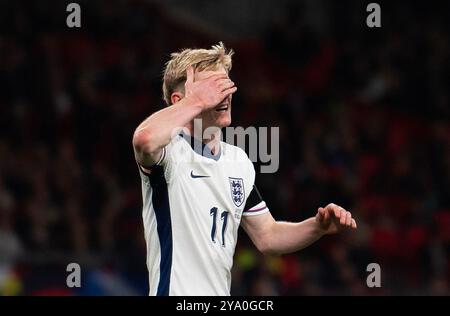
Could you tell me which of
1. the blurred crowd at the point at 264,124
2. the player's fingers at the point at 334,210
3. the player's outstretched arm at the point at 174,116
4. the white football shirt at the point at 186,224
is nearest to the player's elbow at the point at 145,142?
the player's outstretched arm at the point at 174,116

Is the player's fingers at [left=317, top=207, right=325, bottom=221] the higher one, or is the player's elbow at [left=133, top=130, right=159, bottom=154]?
the player's elbow at [left=133, top=130, right=159, bottom=154]

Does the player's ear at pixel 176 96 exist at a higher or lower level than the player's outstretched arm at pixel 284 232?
higher

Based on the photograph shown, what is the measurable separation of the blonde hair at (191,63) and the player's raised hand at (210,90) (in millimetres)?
160

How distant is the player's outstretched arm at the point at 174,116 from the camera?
4.02 metres

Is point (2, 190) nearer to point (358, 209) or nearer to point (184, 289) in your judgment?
point (358, 209)

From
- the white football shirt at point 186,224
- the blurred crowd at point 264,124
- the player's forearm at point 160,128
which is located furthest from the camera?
the blurred crowd at point 264,124

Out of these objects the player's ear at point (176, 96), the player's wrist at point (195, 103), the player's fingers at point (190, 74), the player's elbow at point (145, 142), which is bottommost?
the player's elbow at point (145, 142)

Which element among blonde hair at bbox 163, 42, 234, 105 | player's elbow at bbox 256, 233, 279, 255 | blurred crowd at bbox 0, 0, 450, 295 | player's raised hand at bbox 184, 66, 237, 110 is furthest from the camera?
blurred crowd at bbox 0, 0, 450, 295

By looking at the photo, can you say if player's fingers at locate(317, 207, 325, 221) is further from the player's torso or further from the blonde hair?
the blonde hair

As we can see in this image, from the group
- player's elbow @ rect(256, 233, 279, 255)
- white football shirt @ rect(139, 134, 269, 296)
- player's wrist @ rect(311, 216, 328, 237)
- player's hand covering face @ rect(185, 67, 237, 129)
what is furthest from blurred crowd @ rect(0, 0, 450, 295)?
player's hand covering face @ rect(185, 67, 237, 129)

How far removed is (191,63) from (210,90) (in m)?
0.34

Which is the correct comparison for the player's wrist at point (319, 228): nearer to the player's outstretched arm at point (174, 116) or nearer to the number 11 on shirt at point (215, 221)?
the number 11 on shirt at point (215, 221)

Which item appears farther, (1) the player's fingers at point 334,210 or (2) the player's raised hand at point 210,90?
(1) the player's fingers at point 334,210

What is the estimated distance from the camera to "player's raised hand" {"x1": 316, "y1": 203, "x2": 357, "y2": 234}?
14.2ft
